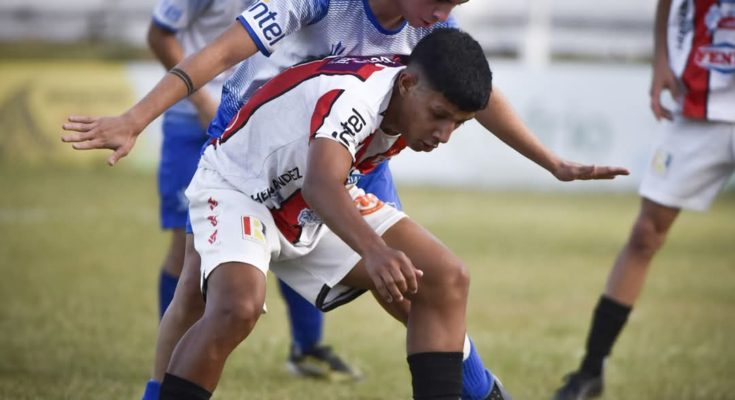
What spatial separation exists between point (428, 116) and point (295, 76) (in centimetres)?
53

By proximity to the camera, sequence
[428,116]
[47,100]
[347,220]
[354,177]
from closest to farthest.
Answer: [347,220] < [428,116] < [354,177] < [47,100]

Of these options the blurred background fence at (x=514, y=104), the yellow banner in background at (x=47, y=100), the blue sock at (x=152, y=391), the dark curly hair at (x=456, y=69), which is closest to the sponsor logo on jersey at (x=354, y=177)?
the dark curly hair at (x=456, y=69)

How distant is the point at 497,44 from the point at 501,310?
57.0 ft

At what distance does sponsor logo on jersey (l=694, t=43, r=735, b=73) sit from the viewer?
526 centimetres

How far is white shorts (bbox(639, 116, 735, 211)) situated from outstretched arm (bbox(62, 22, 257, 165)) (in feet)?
7.89

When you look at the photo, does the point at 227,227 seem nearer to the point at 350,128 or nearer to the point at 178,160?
the point at 350,128

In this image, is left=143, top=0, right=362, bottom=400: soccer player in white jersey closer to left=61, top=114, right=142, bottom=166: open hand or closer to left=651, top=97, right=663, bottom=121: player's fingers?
left=61, top=114, right=142, bottom=166: open hand

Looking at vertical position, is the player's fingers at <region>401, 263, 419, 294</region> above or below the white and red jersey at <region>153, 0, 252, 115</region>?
below

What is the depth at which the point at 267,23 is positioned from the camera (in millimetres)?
3684

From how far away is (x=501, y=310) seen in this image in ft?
24.8

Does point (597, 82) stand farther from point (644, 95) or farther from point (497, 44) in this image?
point (497, 44)

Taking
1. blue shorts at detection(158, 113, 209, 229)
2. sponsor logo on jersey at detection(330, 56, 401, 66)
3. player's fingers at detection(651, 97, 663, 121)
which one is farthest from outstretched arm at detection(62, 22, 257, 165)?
player's fingers at detection(651, 97, 663, 121)

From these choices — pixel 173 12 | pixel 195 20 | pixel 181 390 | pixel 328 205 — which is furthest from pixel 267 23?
pixel 195 20

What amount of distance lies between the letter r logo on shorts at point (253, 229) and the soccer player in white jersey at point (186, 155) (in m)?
1.75
